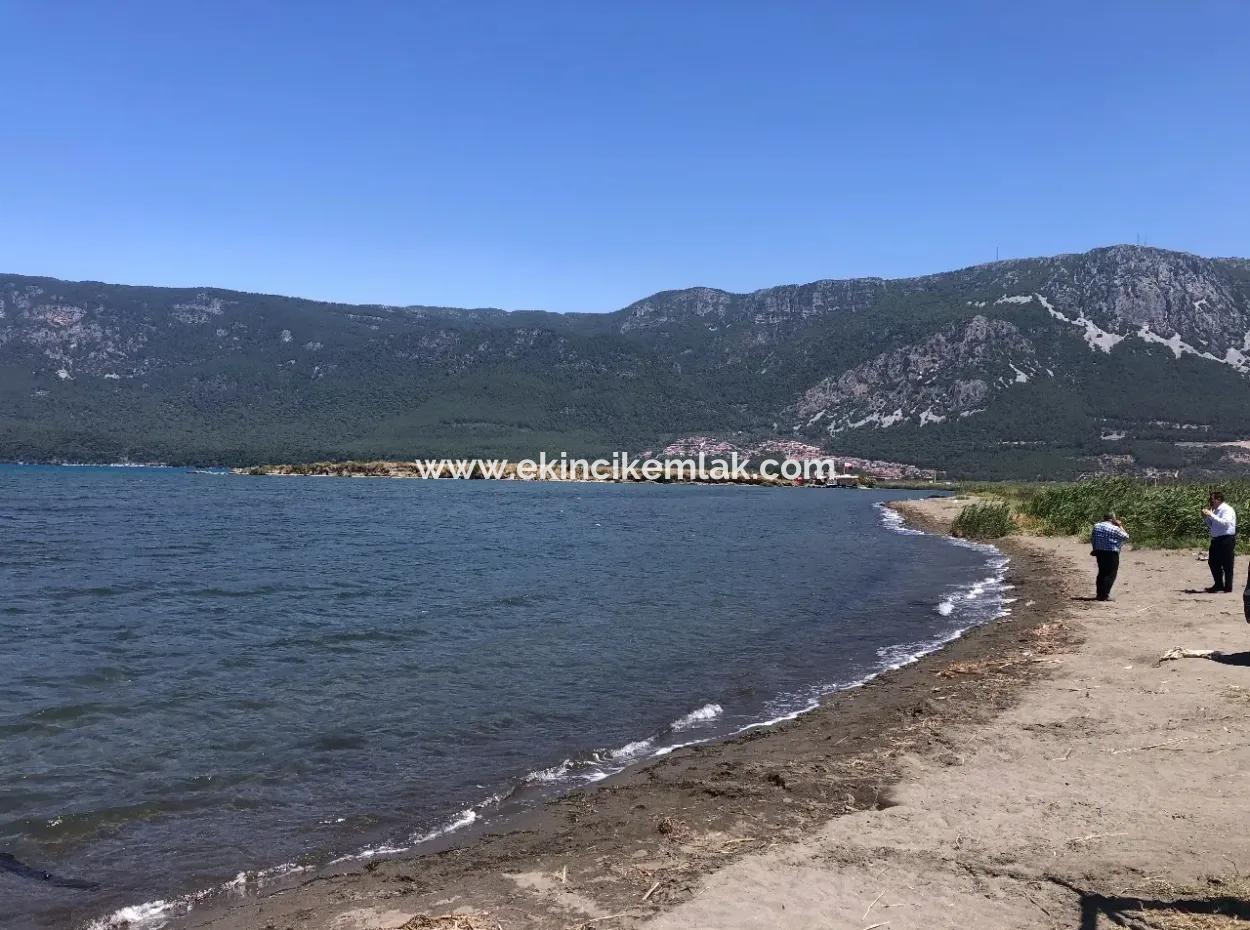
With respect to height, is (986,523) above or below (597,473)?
above

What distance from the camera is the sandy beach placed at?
6055mm

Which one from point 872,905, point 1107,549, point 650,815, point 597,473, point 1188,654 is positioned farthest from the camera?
point 597,473

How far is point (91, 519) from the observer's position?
45.2 m

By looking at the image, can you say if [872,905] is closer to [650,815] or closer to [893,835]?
[893,835]

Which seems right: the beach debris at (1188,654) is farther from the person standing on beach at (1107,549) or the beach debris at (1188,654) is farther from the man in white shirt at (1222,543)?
the man in white shirt at (1222,543)

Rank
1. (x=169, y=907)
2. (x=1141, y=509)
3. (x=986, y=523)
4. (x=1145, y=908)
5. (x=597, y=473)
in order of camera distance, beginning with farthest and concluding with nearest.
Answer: (x=597, y=473), (x=986, y=523), (x=1141, y=509), (x=169, y=907), (x=1145, y=908)

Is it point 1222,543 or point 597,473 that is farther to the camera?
point 597,473

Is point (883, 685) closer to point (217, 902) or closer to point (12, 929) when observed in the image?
point (217, 902)

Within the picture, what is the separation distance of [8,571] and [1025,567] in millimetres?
32306

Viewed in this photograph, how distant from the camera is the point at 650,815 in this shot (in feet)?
27.8

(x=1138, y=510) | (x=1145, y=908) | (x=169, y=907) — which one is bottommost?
(x=169, y=907)

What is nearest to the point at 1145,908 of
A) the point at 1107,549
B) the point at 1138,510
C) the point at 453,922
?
the point at 453,922

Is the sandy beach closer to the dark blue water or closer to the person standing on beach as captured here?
the dark blue water

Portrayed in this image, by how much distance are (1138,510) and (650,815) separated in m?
30.5
